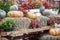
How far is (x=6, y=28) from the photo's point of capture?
3227 mm

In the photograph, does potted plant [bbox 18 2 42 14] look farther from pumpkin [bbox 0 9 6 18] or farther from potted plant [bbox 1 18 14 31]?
potted plant [bbox 1 18 14 31]

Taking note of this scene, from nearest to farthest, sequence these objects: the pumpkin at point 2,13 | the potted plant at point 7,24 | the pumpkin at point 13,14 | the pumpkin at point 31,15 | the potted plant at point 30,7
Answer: the potted plant at point 7,24 < the pumpkin at point 2,13 < the pumpkin at point 13,14 < the pumpkin at point 31,15 < the potted plant at point 30,7

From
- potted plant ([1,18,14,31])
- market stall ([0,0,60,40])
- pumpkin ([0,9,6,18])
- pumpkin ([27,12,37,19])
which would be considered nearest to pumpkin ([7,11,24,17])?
market stall ([0,0,60,40])

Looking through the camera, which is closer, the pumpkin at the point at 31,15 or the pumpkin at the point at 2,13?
the pumpkin at the point at 2,13

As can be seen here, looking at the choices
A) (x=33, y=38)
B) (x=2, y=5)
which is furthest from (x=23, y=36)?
(x=2, y=5)

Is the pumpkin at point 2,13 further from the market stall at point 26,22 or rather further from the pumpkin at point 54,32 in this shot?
the pumpkin at point 54,32

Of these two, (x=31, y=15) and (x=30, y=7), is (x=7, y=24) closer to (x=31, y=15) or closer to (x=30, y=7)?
(x=31, y=15)

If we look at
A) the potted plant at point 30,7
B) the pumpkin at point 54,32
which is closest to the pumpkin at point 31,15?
the potted plant at point 30,7

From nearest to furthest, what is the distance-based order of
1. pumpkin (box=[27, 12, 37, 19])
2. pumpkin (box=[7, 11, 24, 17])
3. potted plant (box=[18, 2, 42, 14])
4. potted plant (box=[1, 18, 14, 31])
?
potted plant (box=[1, 18, 14, 31]), pumpkin (box=[7, 11, 24, 17]), pumpkin (box=[27, 12, 37, 19]), potted plant (box=[18, 2, 42, 14])

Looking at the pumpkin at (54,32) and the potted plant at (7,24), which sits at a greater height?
the potted plant at (7,24)

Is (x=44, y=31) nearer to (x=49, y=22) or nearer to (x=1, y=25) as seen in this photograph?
(x=49, y=22)

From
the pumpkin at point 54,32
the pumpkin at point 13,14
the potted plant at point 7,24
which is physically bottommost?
the pumpkin at point 54,32

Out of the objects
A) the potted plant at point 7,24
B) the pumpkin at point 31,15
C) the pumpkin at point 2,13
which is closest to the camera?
the potted plant at point 7,24

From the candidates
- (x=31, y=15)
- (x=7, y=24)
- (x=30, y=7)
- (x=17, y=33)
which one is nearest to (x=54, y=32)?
(x=31, y=15)
